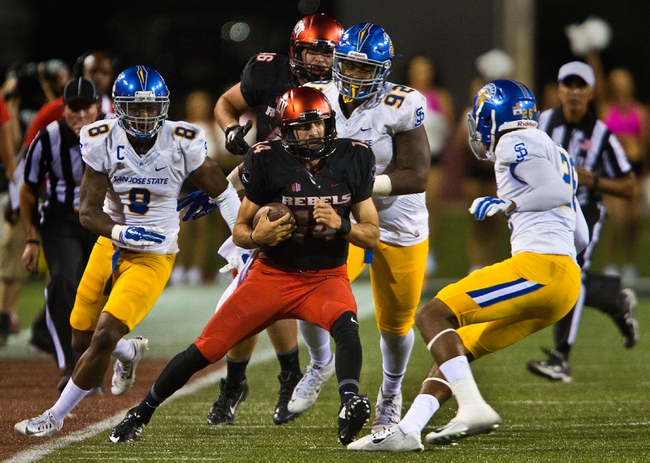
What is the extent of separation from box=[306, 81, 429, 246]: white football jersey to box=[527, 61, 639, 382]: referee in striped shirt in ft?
5.55

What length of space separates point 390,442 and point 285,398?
1030 mm

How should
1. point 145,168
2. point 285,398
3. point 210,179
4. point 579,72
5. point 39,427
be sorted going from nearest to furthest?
point 39,427
point 145,168
point 210,179
point 285,398
point 579,72

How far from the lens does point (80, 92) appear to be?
5551mm

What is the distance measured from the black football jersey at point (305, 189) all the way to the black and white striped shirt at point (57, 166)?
1.73 metres

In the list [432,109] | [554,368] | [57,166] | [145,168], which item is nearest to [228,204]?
[145,168]

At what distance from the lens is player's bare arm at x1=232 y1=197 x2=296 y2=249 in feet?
13.4

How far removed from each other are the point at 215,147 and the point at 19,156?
4.00 m

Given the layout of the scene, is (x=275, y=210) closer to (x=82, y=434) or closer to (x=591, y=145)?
(x=82, y=434)

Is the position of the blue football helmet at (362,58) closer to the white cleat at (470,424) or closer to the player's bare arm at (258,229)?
the player's bare arm at (258,229)

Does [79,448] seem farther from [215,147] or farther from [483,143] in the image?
[215,147]

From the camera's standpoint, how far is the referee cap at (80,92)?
554cm

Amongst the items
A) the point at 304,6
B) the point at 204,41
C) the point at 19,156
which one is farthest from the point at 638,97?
the point at 19,156

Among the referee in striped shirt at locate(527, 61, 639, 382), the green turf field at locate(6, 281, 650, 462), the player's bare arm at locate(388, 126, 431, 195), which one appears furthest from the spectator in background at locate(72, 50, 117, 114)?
the referee in striped shirt at locate(527, 61, 639, 382)

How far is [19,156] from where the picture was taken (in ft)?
24.7
